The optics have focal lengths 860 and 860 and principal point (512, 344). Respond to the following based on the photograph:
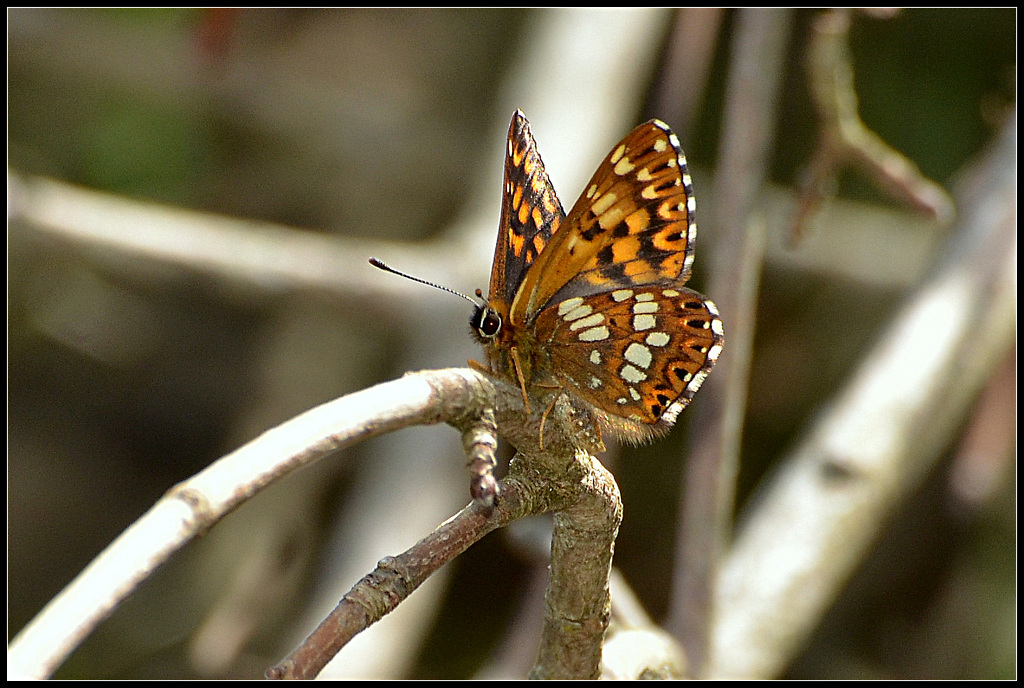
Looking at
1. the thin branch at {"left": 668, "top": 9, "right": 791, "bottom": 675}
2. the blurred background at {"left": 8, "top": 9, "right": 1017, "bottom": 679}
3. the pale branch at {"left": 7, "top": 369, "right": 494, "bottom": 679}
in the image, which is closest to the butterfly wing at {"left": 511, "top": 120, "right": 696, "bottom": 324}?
the pale branch at {"left": 7, "top": 369, "right": 494, "bottom": 679}

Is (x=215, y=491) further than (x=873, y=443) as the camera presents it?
No

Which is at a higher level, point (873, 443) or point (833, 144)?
point (833, 144)

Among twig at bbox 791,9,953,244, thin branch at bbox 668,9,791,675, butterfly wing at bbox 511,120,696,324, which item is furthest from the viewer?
twig at bbox 791,9,953,244

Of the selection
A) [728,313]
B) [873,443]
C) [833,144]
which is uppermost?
[833,144]

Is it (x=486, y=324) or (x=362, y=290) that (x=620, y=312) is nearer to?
(x=486, y=324)

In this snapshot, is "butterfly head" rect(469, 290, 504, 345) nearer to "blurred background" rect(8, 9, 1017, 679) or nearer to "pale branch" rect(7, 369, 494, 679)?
"pale branch" rect(7, 369, 494, 679)

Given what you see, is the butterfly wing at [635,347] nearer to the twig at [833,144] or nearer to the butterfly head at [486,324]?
the butterfly head at [486,324]

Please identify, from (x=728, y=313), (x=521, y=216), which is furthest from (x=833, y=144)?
(x=521, y=216)
